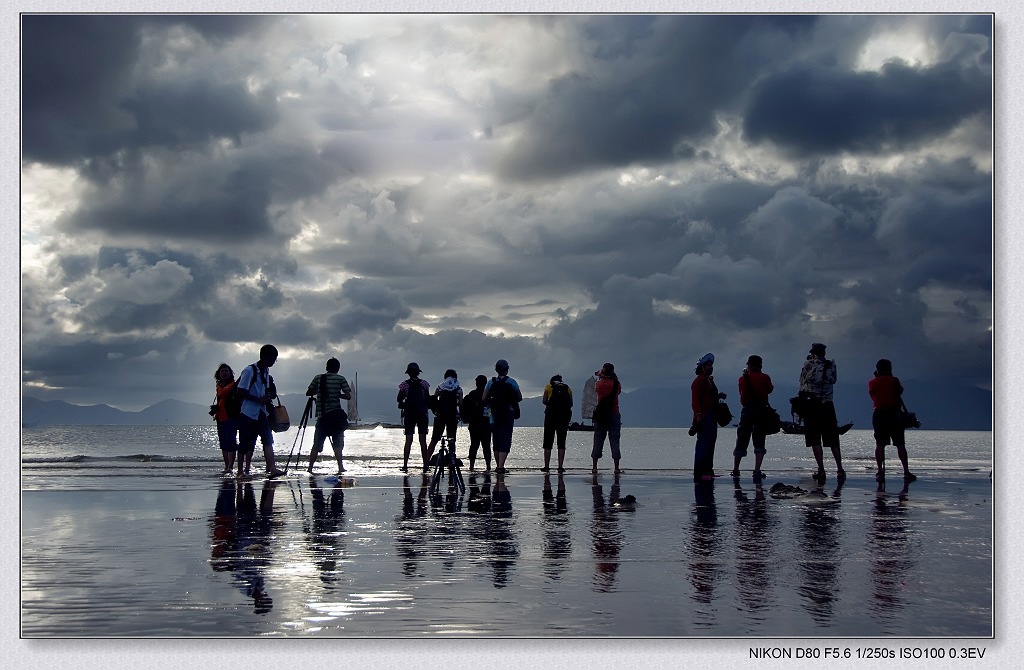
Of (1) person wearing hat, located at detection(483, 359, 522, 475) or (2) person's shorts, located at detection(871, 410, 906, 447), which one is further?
(1) person wearing hat, located at detection(483, 359, 522, 475)

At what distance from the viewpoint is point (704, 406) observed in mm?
17188

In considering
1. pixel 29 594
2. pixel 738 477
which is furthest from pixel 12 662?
pixel 738 477

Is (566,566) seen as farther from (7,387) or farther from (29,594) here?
(7,387)

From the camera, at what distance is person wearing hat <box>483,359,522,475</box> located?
18922 mm

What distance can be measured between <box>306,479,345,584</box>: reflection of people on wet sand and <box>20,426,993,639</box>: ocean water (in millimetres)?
32

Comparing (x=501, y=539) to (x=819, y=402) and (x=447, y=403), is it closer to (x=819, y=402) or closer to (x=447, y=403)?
(x=447, y=403)

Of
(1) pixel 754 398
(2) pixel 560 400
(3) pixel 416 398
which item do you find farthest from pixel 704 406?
(3) pixel 416 398

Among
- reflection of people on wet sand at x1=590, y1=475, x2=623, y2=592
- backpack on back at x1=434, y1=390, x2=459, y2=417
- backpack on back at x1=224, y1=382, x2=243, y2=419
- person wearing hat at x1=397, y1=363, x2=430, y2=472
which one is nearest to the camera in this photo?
reflection of people on wet sand at x1=590, y1=475, x2=623, y2=592

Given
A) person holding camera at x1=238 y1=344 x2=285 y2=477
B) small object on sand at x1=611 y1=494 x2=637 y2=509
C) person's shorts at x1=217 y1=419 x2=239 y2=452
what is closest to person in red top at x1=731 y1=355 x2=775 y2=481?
small object on sand at x1=611 y1=494 x2=637 y2=509

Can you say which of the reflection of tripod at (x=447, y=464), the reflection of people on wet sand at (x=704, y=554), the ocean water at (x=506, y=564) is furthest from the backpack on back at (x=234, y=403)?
the reflection of people on wet sand at (x=704, y=554)

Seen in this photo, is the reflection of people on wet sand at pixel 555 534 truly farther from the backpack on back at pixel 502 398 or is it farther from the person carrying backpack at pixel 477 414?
the person carrying backpack at pixel 477 414

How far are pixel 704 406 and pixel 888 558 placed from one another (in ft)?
28.3

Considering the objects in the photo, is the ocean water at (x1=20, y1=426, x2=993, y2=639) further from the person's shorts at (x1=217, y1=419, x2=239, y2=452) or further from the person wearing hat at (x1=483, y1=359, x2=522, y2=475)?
the person wearing hat at (x1=483, y1=359, x2=522, y2=475)
